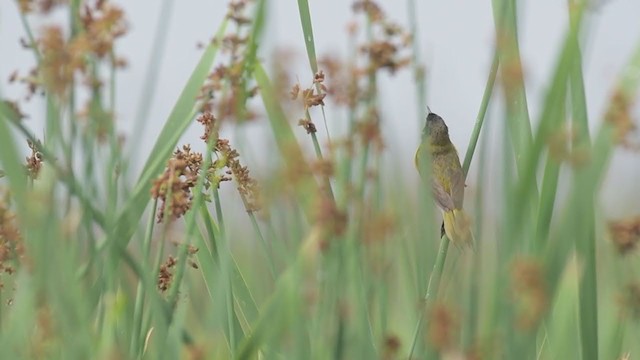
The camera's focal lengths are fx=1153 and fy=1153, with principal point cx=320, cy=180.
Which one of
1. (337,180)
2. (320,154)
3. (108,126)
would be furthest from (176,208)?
(320,154)

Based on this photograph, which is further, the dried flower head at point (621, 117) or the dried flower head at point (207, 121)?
the dried flower head at point (207, 121)

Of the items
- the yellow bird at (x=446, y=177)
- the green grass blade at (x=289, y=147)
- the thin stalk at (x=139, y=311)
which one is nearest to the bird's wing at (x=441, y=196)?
the yellow bird at (x=446, y=177)

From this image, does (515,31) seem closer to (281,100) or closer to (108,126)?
(281,100)

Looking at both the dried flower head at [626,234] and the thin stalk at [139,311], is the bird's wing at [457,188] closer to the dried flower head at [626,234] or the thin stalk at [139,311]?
the thin stalk at [139,311]

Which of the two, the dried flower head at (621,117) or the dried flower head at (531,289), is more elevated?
the dried flower head at (621,117)

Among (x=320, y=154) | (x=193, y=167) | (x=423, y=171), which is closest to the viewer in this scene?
(x=423, y=171)

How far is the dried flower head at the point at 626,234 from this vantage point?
174 centimetres

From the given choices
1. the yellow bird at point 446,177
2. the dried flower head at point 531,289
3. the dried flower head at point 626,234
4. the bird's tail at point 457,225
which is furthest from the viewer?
the yellow bird at point 446,177

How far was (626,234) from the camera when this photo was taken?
174 cm

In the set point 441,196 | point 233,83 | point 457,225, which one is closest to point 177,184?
point 233,83

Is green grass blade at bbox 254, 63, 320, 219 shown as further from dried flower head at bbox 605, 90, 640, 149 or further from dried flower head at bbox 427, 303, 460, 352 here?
dried flower head at bbox 605, 90, 640, 149

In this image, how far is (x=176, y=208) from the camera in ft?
6.22

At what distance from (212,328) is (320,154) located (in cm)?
81

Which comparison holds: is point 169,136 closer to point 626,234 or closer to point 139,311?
point 139,311
